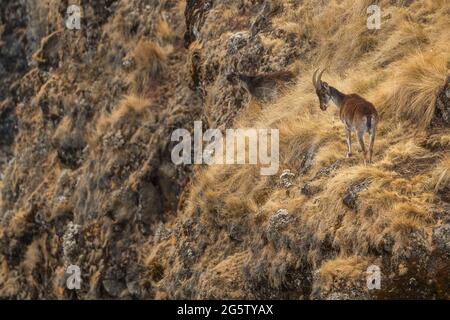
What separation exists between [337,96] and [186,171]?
3.44 meters

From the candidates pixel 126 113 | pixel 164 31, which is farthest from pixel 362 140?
pixel 164 31

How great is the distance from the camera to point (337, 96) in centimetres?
989

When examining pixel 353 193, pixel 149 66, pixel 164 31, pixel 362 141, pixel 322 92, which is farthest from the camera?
pixel 164 31

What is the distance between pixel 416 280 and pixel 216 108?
5.86m

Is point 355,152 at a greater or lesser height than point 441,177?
greater

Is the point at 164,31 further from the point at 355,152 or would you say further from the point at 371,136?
the point at 371,136

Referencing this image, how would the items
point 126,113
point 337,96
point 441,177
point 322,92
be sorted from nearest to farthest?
point 441,177
point 337,96
point 322,92
point 126,113

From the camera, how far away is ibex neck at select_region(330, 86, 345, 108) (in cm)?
980

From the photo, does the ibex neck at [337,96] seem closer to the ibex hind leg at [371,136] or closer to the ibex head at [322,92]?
the ibex head at [322,92]

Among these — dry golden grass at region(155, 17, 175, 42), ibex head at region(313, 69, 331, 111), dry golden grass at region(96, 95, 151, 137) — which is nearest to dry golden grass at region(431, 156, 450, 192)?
ibex head at region(313, 69, 331, 111)

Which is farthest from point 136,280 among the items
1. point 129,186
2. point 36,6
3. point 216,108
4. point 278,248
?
point 36,6

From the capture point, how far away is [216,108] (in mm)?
12562

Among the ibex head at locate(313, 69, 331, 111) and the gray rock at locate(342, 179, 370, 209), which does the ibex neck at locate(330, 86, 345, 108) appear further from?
the gray rock at locate(342, 179, 370, 209)

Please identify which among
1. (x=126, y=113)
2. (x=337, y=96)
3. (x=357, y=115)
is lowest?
(x=357, y=115)
